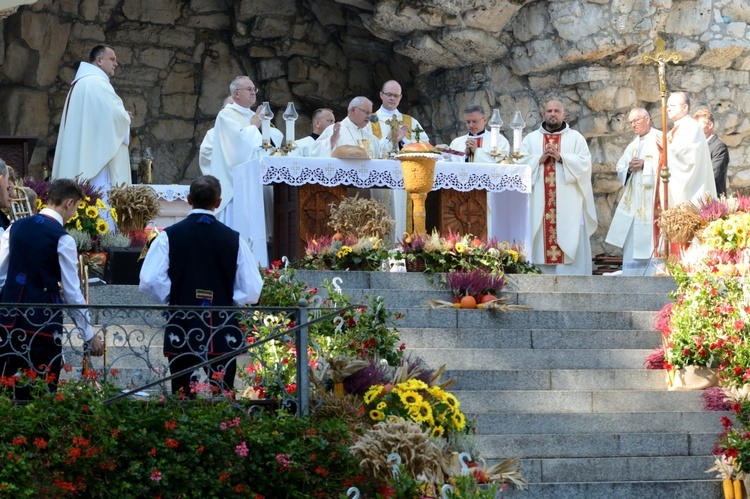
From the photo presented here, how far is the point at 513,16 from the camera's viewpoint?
19219 mm

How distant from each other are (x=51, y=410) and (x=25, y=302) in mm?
1094

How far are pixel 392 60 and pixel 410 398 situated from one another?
1284 centimetres

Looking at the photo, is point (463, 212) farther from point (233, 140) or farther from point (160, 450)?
point (160, 450)

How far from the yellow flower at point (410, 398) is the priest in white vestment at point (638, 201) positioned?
299 inches

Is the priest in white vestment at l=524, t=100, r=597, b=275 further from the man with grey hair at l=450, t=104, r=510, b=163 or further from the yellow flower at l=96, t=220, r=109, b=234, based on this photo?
the yellow flower at l=96, t=220, r=109, b=234

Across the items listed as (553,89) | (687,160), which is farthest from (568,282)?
(553,89)

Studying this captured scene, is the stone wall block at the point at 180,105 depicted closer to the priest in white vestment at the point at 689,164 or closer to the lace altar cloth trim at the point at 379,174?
the lace altar cloth trim at the point at 379,174

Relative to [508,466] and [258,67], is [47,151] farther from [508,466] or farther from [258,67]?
[508,466]

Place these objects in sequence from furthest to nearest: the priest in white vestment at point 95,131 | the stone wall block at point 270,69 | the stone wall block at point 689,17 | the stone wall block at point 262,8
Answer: the stone wall block at point 270,69 → the stone wall block at point 262,8 → the stone wall block at point 689,17 → the priest in white vestment at point 95,131

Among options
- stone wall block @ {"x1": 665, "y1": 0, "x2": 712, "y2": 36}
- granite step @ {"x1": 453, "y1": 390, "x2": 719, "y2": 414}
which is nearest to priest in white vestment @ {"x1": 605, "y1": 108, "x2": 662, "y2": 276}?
stone wall block @ {"x1": 665, "y1": 0, "x2": 712, "y2": 36}

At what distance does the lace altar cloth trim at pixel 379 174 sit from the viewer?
1352 centimetres

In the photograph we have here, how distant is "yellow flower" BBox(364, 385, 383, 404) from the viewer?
8.50 metres

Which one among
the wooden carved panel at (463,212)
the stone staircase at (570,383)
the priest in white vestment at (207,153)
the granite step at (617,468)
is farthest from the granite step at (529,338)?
the priest in white vestment at (207,153)

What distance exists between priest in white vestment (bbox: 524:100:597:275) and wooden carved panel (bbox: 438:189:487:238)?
5.69ft
